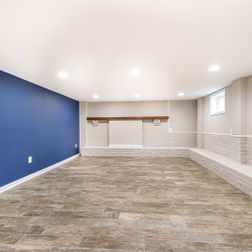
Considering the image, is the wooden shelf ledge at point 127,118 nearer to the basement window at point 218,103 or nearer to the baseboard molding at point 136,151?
the baseboard molding at point 136,151

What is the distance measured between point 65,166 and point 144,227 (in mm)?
3554

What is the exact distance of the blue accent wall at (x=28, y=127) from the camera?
3166 mm

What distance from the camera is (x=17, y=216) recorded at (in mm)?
2184

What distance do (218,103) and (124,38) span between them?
165 inches

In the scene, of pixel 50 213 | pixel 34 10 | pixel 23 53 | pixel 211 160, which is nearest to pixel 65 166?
pixel 50 213

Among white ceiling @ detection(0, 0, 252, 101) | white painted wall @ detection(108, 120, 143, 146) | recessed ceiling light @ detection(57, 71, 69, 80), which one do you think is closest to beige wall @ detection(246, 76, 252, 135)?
white ceiling @ detection(0, 0, 252, 101)

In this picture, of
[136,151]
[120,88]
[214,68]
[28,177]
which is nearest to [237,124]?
[214,68]

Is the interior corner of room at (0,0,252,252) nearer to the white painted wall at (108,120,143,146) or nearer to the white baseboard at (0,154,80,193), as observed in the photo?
the white baseboard at (0,154,80,193)

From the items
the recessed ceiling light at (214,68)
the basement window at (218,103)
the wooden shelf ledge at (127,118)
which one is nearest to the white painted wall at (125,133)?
the wooden shelf ledge at (127,118)

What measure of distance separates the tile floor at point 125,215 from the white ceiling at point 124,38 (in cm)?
205

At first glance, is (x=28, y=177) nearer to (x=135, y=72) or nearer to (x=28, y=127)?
(x=28, y=127)

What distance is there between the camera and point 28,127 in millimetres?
3789

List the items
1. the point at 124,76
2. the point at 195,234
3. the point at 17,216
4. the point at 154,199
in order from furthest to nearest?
the point at 124,76 < the point at 154,199 < the point at 17,216 < the point at 195,234

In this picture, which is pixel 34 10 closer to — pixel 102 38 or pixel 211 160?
pixel 102 38
